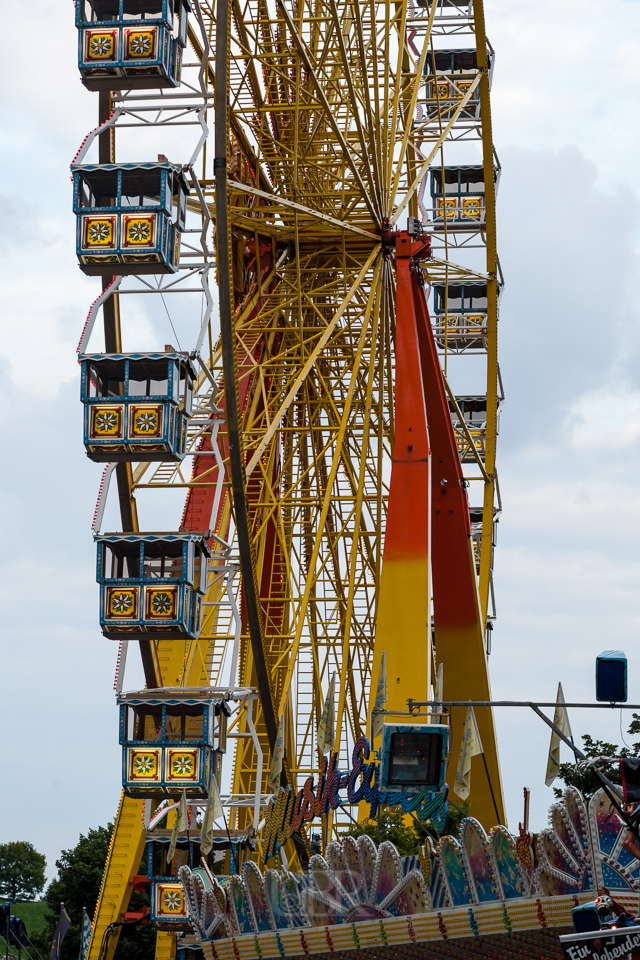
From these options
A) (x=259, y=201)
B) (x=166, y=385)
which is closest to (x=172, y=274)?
(x=166, y=385)

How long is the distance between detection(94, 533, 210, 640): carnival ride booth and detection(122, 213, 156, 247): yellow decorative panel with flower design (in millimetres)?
4009

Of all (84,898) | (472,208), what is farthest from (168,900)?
(84,898)

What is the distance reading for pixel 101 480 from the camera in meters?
23.8

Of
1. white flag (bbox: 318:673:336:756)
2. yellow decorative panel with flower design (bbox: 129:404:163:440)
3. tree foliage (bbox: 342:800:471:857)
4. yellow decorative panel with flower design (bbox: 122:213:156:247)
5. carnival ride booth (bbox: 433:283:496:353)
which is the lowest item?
tree foliage (bbox: 342:800:471:857)

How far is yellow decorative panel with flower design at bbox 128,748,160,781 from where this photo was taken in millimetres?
23578

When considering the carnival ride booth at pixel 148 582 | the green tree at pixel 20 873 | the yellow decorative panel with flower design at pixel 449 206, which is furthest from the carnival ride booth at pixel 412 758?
the green tree at pixel 20 873

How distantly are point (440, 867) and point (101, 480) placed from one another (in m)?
8.10

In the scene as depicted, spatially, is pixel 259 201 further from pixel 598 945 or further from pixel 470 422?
pixel 598 945

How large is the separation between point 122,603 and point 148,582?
47 centimetres

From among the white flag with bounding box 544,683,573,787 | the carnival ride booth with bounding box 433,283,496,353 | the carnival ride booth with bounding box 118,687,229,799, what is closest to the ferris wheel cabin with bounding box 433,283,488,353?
the carnival ride booth with bounding box 433,283,496,353

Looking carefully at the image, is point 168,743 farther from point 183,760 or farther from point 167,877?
point 167,877

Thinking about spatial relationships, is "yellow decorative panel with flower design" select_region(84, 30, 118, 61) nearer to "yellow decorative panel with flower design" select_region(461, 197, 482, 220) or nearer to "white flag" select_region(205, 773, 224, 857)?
"white flag" select_region(205, 773, 224, 857)

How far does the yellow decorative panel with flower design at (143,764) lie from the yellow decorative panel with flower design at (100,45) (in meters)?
9.74

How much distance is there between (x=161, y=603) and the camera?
75.4 ft
